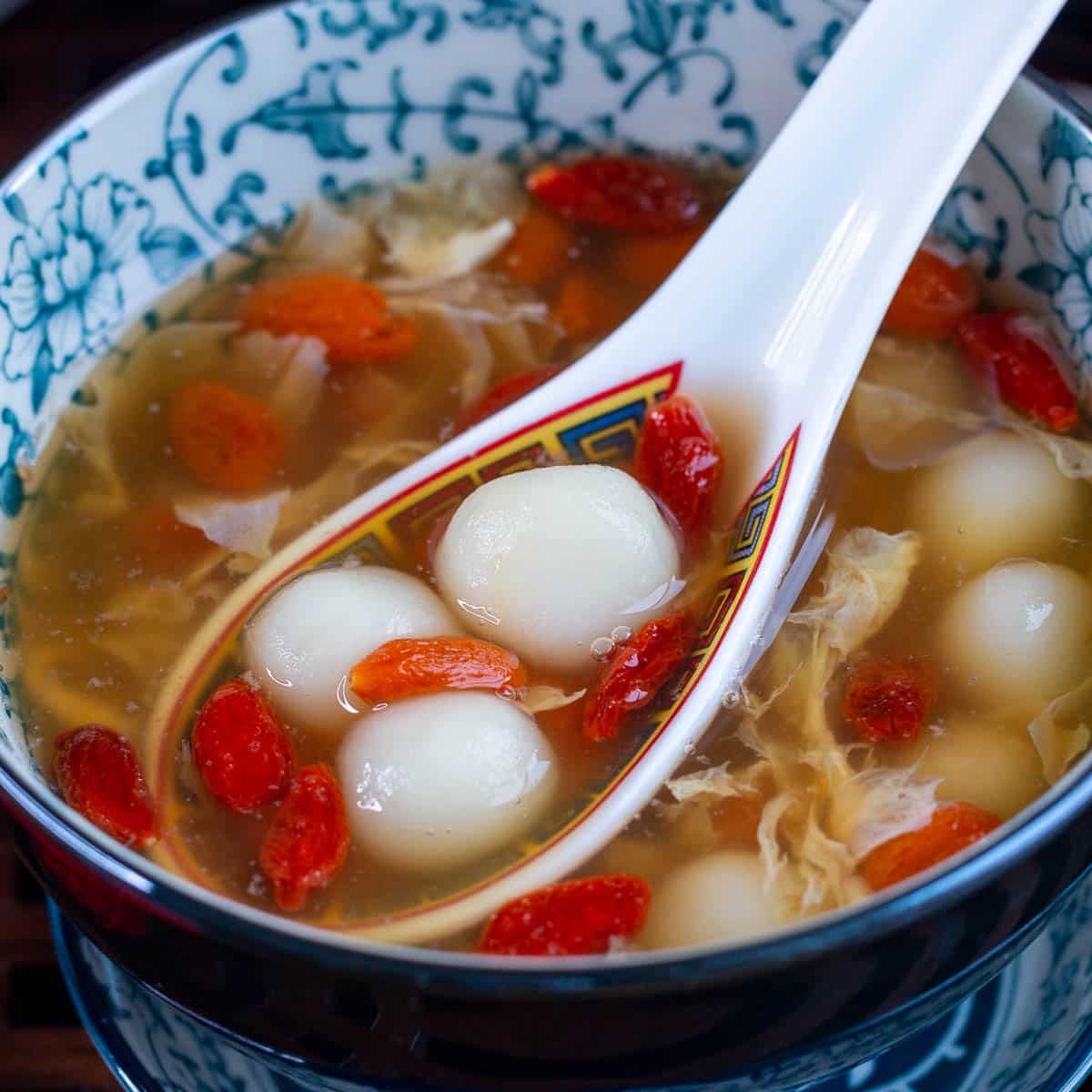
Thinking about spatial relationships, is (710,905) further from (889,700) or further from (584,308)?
(584,308)

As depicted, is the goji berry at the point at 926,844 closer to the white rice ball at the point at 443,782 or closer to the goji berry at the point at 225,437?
the white rice ball at the point at 443,782

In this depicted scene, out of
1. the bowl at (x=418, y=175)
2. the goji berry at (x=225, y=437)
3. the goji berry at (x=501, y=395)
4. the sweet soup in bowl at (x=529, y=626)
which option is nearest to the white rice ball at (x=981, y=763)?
the sweet soup in bowl at (x=529, y=626)

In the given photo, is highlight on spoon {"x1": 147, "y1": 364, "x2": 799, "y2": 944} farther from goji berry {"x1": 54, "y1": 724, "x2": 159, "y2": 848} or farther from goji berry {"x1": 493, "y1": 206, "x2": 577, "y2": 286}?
goji berry {"x1": 493, "y1": 206, "x2": 577, "y2": 286}

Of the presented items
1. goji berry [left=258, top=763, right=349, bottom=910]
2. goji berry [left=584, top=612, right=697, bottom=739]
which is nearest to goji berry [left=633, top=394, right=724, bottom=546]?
goji berry [left=584, top=612, right=697, bottom=739]

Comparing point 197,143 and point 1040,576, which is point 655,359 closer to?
point 1040,576

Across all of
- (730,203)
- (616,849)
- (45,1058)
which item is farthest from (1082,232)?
(45,1058)
